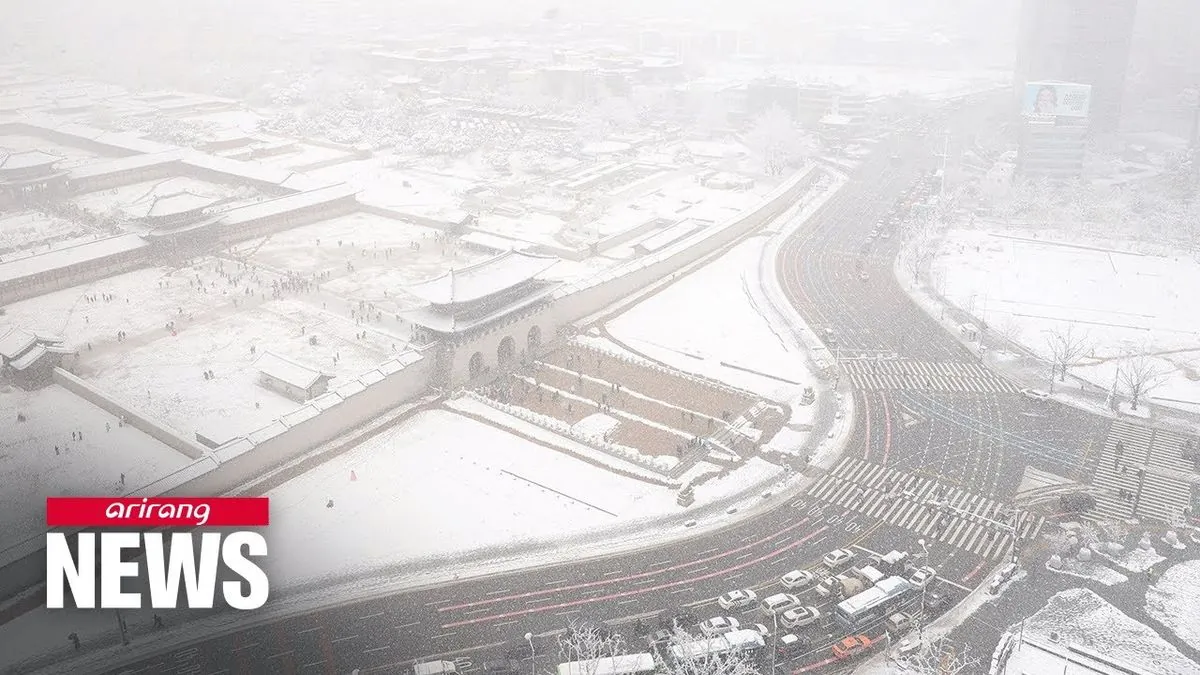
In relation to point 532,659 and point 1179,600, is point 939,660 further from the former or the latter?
point 532,659

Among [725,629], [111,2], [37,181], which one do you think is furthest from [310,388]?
[111,2]

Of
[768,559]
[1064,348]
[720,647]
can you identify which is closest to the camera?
[720,647]

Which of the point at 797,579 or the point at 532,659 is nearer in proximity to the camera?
the point at 532,659

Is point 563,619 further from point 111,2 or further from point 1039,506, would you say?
point 111,2

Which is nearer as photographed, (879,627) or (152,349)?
(879,627)

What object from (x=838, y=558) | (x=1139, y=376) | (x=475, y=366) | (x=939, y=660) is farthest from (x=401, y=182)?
(x=939, y=660)

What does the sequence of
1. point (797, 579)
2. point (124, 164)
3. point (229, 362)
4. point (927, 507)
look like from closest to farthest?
point (797, 579) < point (927, 507) < point (229, 362) < point (124, 164)

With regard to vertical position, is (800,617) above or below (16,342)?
below
